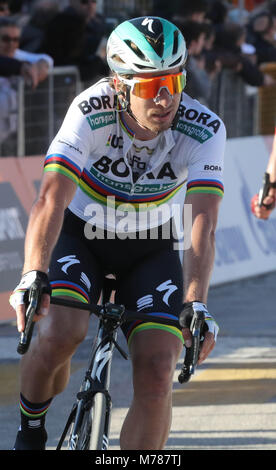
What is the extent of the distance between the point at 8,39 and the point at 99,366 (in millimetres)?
6440

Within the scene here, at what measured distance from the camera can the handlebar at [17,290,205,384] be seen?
3.64 metres

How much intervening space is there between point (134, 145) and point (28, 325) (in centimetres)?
129

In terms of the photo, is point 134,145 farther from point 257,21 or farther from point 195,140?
point 257,21

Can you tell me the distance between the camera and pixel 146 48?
427 cm

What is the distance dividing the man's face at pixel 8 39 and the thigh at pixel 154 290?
5.56 m

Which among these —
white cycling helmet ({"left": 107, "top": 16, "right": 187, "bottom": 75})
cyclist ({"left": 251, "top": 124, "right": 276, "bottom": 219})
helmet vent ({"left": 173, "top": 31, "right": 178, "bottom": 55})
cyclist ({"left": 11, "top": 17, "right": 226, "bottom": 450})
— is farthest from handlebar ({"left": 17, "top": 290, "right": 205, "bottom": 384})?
cyclist ({"left": 251, "top": 124, "right": 276, "bottom": 219})

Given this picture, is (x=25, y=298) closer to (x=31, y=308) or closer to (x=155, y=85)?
(x=31, y=308)

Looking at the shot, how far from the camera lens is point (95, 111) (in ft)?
14.6

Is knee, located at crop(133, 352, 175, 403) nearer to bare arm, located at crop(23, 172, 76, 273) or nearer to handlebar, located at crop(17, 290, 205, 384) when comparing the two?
handlebar, located at crop(17, 290, 205, 384)

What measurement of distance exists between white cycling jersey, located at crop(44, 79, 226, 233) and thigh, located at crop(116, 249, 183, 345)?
21 centimetres

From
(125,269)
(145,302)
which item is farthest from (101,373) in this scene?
(125,269)

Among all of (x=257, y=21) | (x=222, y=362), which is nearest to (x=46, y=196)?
(x=222, y=362)

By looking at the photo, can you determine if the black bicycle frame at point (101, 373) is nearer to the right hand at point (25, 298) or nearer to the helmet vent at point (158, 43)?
the right hand at point (25, 298)
